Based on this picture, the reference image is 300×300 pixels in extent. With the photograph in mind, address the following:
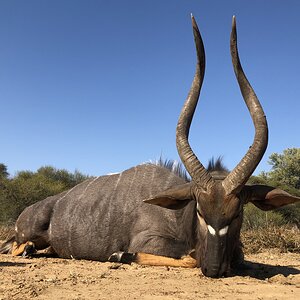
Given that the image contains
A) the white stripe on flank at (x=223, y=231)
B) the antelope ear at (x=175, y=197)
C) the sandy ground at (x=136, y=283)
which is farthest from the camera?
the antelope ear at (x=175, y=197)

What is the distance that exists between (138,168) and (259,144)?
2216 mm

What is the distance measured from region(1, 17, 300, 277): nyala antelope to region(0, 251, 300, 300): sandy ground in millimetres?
238

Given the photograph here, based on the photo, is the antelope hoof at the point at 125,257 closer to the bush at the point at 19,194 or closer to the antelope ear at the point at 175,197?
the antelope ear at the point at 175,197

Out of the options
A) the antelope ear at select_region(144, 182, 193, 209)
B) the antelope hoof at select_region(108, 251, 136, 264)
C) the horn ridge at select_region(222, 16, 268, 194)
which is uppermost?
the horn ridge at select_region(222, 16, 268, 194)

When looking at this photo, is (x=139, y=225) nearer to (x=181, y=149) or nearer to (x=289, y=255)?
(x=181, y=149)

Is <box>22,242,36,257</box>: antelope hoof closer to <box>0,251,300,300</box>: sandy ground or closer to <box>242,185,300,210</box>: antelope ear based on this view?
<box>0,251,300,300</box>: sandy ground

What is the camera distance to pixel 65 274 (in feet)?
12.9

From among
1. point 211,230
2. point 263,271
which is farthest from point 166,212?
point 211,230

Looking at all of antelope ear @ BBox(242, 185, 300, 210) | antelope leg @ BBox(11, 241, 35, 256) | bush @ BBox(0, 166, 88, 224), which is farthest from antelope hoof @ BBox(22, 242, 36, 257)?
bush @ BBox(0, 166, 88, 224)

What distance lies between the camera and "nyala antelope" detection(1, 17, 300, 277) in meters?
3.77

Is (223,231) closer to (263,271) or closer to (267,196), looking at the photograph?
(267,196)

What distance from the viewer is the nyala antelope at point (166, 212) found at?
3.77 m

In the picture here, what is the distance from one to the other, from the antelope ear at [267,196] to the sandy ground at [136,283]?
647mm

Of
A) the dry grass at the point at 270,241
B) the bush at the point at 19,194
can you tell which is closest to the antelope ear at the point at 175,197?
the dry grass at the point at 270,241
